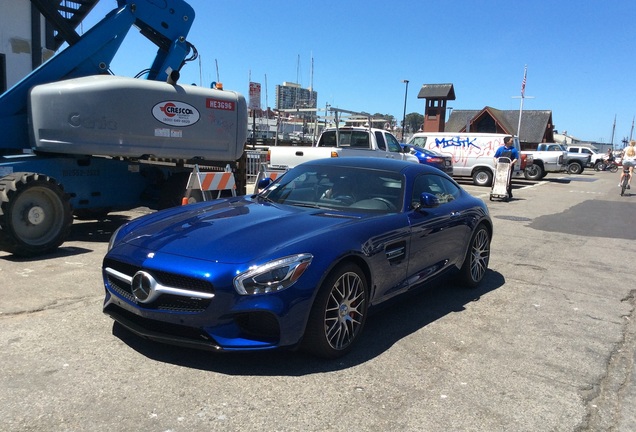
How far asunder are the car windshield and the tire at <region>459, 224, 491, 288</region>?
142cm

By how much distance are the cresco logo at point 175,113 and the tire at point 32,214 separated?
1797mm

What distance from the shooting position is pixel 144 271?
11.2ft

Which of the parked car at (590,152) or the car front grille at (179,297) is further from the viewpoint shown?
the parked car at (590,152)

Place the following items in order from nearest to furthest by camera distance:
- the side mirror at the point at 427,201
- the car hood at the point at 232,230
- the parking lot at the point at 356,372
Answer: the parking lot at the point at 356,372 < the car hood at the point at 232,230 < the side mirror at the point at 427,201

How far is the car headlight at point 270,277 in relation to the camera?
322 centimetres

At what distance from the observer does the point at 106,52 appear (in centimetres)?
794

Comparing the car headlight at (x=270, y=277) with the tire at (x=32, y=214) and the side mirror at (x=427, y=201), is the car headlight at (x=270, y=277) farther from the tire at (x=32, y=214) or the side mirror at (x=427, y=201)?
the tire at (x=32, y=214)

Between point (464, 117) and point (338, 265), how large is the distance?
213ft

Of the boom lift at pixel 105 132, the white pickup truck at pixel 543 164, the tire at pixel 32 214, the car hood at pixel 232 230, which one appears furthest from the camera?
the white pickup truck at pixel 543 164

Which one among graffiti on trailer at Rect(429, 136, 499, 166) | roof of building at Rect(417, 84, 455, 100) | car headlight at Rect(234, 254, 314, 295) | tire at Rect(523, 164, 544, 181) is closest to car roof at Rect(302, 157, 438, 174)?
car headlight at Rect(234, 254, 314, 295)

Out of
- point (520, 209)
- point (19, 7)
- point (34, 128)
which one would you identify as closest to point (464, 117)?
point (520, 209)

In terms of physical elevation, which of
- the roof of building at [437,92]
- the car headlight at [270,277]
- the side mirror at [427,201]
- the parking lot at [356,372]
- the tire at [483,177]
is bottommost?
the parking lot at [356,372]

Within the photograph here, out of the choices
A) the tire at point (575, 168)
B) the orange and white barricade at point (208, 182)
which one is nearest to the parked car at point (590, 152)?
the tire at point (575, 168)

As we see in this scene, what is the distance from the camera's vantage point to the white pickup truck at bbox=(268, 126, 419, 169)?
542 inches
